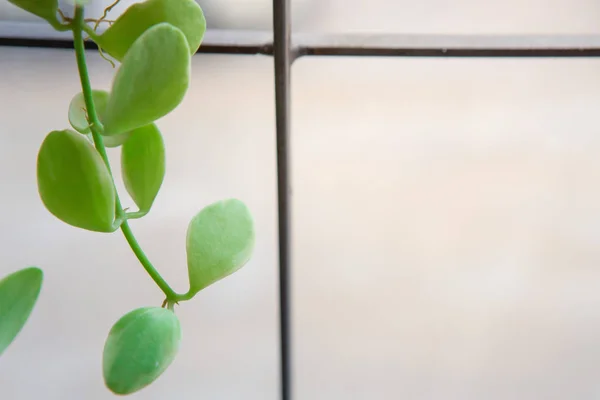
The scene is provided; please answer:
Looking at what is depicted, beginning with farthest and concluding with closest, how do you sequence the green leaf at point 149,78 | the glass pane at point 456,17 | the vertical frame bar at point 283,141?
1. the glass pane at point 456,17
2. the vertical frame bar at point 283,141
3. the green leaf at point 149,78

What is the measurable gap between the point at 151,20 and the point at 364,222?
0.38 meters

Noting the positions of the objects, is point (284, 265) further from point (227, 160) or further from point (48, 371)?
point (48, 371)

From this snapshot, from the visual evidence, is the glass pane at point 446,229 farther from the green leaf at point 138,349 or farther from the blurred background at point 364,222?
the green leaf at point 138,349

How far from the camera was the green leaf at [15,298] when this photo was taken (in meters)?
0.16

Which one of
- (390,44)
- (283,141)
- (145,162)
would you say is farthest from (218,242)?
(390,44)

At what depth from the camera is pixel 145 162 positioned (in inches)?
7.3

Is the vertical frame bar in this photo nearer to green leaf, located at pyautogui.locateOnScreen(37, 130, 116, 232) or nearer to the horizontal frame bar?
the horizontal frame bar

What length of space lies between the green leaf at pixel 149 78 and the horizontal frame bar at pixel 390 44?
276 millimetres

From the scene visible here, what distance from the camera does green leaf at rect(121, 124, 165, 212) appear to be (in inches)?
7.3

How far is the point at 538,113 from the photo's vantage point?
0.47 metres

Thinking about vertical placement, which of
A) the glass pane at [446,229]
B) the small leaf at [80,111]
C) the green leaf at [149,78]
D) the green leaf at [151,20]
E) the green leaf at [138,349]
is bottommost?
the glass pane at [446,229]

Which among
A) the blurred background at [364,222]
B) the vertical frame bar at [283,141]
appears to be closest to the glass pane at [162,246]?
the blurred background at [364,222]

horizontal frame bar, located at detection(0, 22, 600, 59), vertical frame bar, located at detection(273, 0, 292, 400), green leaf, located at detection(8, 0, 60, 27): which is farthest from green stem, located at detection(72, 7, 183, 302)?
horizontal frame bar, located at detection(0, 22, 600, 59)

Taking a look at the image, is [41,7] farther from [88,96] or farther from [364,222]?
[364,222]
